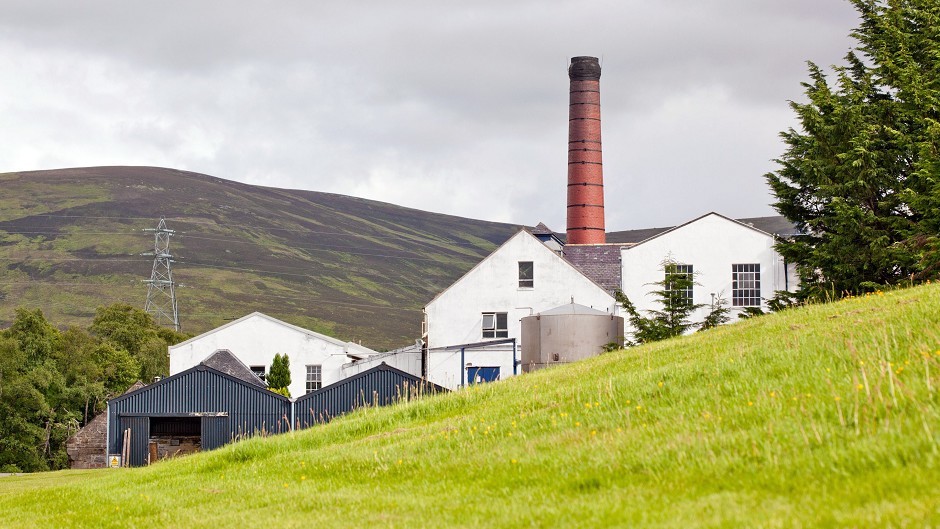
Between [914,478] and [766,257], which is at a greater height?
[766,257]

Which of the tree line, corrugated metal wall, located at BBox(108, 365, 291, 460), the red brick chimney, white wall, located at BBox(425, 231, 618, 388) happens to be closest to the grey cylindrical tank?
white wall, located at BBox(425, 231, 618, 388)

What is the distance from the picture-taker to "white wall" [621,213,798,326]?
57.0 meters

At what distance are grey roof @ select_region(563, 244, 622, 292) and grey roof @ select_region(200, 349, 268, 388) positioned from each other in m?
19.5

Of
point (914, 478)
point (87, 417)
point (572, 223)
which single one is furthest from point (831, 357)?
point (87, 417)

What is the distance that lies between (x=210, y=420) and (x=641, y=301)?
23112 mm

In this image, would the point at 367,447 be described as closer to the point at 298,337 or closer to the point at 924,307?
the point at 924,307

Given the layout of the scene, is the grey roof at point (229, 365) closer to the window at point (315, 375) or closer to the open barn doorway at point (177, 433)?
the open barn doorway at point (177, 433)

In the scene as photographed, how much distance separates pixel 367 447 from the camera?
54.8 ft

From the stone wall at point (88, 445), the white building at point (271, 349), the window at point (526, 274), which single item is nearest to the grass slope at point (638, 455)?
the window at point (526, 274)

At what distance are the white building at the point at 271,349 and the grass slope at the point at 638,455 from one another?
161ft

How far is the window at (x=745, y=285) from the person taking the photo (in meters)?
56.9

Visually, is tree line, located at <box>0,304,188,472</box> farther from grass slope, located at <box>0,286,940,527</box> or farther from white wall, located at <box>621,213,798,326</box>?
grass slope, located at <box>0,286,940,527</box>

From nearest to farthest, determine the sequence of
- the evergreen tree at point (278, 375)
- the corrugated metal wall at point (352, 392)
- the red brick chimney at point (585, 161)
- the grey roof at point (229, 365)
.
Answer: the corrugated metal wall at point (352, 392) → the grey roof at point (229, 365) → the evergreen tree at point (278, 375) → the red brick chimney at point (585, 161)

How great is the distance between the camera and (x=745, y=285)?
5725cm
